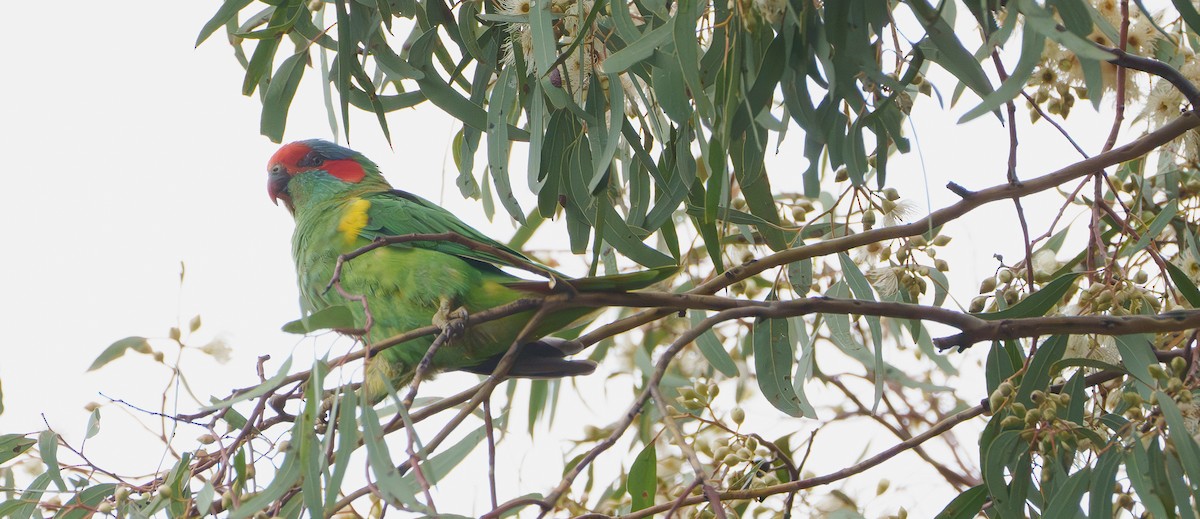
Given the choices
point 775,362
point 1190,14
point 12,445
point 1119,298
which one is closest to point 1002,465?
point 1119,298

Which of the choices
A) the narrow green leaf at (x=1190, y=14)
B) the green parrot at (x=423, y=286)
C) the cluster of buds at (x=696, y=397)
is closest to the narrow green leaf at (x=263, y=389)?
the green parrot at (x=423, y=286)

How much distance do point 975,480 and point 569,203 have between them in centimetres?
175

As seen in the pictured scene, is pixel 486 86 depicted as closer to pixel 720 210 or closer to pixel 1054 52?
pixel 720 210

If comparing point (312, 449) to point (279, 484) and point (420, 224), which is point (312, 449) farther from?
point (420, 224)

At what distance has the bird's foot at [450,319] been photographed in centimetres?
227

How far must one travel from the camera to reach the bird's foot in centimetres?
227

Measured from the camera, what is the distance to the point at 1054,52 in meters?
2.12

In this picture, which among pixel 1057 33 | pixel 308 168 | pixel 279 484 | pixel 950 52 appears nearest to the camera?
pixel 1057 33

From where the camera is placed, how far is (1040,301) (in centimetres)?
191

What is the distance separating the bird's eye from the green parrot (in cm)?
49

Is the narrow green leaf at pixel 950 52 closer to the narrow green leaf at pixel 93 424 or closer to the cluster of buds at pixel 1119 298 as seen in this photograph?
the cluster of buds at pixel 1119 298

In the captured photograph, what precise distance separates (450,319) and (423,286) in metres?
0.23

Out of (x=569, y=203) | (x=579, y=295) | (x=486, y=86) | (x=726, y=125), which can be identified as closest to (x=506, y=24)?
(x=486, y=86)

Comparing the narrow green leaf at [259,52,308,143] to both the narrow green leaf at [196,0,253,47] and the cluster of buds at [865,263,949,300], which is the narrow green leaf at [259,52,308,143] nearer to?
the narrow green leaf at [196,0,253,47]
